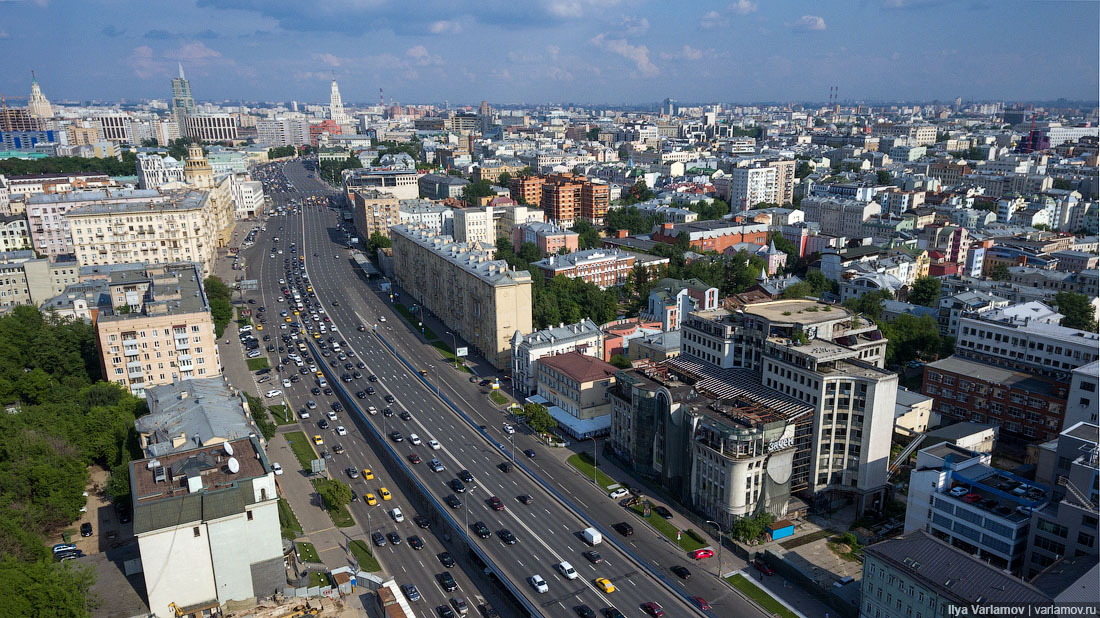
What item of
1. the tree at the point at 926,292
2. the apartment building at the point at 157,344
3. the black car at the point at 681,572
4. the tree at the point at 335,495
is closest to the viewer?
the black car at the point at 681,572

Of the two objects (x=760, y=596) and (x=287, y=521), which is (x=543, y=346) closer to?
(x=287, y=521)

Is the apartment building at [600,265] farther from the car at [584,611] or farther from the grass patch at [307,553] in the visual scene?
the car at [584,611]

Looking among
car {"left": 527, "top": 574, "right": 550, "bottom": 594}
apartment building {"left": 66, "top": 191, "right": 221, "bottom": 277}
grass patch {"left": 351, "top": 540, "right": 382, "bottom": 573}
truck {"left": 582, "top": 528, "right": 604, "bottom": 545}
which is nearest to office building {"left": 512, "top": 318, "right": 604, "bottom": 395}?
truck {"left": 582, "top": 528, "right": 604, "bottom": 545}

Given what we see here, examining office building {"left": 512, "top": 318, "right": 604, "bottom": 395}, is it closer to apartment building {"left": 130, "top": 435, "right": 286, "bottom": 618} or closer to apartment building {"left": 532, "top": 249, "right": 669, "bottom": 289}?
apartment building {"left": 532, "top": 249, "right": 669, "bottom": 289}

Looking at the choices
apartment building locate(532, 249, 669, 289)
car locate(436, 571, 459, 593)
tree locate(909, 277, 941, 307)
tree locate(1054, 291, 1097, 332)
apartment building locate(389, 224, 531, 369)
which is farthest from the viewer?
apartment building locate(532, 249, 669, 289)

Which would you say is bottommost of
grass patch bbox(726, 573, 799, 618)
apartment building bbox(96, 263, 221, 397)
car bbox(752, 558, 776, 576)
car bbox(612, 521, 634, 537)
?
grass patch bbox(726, 573, 799, 618)

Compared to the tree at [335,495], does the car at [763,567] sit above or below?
below

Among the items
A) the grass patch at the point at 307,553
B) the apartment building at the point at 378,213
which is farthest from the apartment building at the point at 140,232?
the grass patch at the point at 307,553
